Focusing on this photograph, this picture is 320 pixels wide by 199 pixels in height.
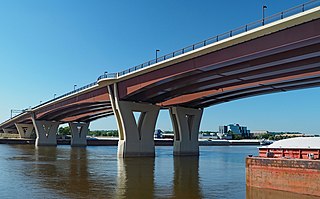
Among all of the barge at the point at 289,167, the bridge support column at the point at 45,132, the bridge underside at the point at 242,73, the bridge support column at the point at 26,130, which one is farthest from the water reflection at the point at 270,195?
the bridge support column at the point at 26,130

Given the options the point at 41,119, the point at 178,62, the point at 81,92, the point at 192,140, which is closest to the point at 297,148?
the point at 178,62

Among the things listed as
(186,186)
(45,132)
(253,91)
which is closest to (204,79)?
(253,91)

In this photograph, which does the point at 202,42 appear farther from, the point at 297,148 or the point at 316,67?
the point at 297,148

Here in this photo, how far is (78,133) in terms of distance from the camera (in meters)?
126

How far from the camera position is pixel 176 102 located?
2589 inches

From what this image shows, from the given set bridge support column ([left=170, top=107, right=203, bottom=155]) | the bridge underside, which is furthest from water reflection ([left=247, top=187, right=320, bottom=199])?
bridge support column ([left=170, top=107, right=203, bottom=155])

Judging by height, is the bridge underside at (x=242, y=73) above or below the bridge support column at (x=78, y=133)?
above

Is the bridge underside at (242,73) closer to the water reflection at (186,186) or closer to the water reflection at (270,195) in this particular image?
the water reflection at (186,186)

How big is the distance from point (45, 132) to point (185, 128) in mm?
63764

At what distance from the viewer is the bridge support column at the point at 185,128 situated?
226 feet

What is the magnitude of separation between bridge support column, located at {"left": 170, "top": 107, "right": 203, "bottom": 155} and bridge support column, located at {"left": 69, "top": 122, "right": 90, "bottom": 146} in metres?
61.4

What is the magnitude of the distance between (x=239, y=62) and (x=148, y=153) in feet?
94.7

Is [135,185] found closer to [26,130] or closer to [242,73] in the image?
[242,73]

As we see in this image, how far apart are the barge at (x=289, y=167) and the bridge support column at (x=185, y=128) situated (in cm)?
4018
